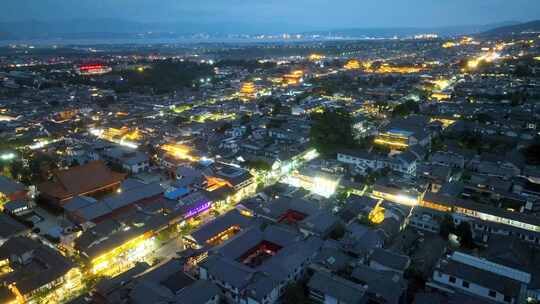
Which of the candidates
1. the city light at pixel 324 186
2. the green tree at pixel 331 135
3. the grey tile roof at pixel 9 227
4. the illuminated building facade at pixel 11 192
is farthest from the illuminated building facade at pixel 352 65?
the grey tile roof at pixel 9 227

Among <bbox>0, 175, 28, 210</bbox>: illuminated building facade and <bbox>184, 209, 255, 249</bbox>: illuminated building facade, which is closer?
<bbox>184, 209, 255, 249</bbox>: illuminated building facade

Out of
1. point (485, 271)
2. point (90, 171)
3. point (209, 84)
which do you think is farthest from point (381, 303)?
point (209, 84)

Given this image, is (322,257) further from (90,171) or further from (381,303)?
(90,171)

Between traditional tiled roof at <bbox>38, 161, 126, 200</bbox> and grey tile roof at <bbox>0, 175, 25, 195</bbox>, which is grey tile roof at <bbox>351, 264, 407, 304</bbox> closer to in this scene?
traditional tiled roof at <bbox>38, 161, 126, 200</bbox>

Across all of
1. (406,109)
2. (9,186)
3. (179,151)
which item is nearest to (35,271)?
(9,186)

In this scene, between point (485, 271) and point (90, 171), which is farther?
point (90, 171)

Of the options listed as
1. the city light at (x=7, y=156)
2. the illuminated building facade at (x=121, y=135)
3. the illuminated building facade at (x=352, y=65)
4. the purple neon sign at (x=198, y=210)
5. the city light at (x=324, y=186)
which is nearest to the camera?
the purple neon sign at (x=198, y=210)

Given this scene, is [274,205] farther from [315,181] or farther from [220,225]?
[315,181]

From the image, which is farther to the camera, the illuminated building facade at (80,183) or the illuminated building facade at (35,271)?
the illuminated building facade at (80,183)

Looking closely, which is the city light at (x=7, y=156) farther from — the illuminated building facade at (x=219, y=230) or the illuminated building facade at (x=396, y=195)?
the illuminated building facade at (x=396, y=195)

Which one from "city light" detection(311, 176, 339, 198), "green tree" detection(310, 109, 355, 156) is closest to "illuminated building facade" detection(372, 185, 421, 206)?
"city light" detection(311, 176, 339, 198)

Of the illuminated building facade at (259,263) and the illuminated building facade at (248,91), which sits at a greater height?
the illuminated building facade at (248,91)
